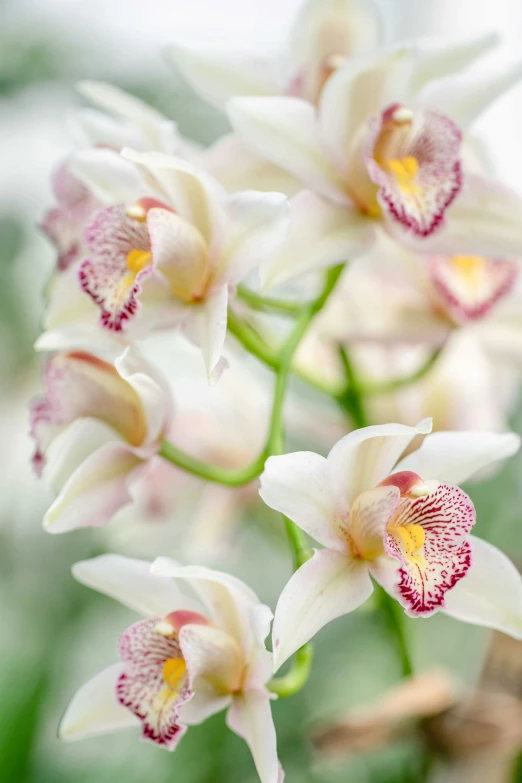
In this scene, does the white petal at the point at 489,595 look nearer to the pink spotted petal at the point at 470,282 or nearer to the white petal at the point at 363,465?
the white petal at the point at 363,465

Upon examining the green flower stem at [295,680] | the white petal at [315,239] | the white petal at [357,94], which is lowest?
the green flower stem at [295,680]

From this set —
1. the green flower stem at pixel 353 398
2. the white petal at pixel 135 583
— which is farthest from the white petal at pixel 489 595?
the green flower stem at pixel 353 398

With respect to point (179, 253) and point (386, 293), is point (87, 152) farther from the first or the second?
point (386, 293)

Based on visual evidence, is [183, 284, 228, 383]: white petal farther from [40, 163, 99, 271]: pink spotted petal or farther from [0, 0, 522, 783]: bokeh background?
[0, 0, 522, 783]: bokeh background

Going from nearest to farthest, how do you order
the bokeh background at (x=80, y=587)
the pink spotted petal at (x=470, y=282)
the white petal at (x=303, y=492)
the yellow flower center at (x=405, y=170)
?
the white petal at (x=303, y=492) < the yellow flower center at (x=405, y=170) < the pink spotted petal at (x=470, y=282) < the bokeh background at (x=80, y=587)

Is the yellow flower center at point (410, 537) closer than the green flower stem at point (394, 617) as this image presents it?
Yes
